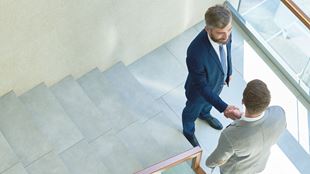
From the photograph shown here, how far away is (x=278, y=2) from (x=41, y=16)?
2.38m

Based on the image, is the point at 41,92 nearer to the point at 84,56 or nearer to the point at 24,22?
the point at 84,56

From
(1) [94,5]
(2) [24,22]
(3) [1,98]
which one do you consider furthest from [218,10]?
(3) [1,98]

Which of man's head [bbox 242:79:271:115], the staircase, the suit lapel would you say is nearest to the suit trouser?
the staircase

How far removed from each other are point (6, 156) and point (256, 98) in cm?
209

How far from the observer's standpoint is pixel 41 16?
411 centimetres

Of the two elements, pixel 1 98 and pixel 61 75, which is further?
pixel 61 75

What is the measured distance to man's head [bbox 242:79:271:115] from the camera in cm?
332

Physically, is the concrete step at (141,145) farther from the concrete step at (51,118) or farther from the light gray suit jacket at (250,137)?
the light gray suit jacket at (250,137)

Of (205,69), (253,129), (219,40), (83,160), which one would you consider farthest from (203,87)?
(83,160)

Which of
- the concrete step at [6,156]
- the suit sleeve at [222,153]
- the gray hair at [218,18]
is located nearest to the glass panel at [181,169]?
the suit sleeve at [222,153]

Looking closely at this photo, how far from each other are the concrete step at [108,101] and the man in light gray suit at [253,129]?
1.33 m

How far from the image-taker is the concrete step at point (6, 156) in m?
4.17

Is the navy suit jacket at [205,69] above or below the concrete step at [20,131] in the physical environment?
above

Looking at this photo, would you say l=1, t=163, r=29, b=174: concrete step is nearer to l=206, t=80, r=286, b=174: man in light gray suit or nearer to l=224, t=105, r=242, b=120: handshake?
l=206, t=80, r=286, b=174: man in light gray suit
